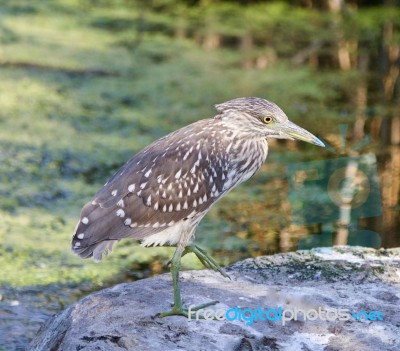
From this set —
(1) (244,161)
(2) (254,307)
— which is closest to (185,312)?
(2) (254,307)

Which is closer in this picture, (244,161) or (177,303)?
(177,303)

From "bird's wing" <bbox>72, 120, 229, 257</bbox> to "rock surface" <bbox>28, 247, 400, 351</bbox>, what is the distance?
10.9 inches

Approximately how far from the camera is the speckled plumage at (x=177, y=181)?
384 cm

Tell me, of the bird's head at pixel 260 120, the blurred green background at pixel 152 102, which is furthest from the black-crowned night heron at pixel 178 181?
the blurred green background at pixel 152 102

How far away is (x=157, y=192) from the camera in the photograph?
12.9ft

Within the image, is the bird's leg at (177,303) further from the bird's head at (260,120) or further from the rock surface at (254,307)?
the bird's head at (260,120)

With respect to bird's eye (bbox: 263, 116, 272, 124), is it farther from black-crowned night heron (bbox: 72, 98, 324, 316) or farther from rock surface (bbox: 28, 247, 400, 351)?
rock surface (bbox: 28, 247, 400, 351)

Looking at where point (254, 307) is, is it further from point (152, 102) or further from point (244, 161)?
point (152, 102)

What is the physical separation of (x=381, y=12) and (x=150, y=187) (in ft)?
24.2

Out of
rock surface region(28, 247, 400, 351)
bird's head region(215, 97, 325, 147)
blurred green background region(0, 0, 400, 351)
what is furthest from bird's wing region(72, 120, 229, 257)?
blurred green background region(0, 0, 400, 351)

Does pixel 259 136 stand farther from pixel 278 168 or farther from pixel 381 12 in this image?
pixel 381 12

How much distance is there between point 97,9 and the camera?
10805mm

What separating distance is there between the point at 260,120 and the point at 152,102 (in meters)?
4.04

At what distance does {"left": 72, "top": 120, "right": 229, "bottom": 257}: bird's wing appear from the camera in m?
3.81
